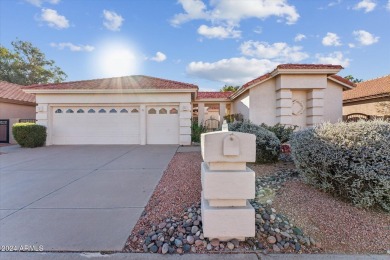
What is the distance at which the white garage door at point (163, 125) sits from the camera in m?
12.9

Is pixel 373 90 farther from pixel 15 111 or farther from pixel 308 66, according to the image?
pixel 15 111

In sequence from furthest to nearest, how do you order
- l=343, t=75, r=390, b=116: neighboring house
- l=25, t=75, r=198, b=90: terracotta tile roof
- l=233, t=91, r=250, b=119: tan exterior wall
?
l=343, t=75, r=390, b=116: neighboring house < l=233, t=91, r=250, b=119: tan exterior wall < l=25, t=75, r=198, b=90: terracotta tile roof

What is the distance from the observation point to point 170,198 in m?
4.39

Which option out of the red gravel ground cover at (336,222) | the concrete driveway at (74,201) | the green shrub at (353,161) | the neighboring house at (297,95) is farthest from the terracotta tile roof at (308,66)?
the red gravel ground cover at (336,222)

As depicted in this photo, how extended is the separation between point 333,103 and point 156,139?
33.7 feet

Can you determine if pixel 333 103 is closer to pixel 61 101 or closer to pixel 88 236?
pixel 88 236

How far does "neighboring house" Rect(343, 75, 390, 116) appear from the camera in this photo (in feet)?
46.3

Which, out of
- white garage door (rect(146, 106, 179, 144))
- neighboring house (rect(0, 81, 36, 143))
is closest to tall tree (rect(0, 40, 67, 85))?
neighboring house (rect(0, 81, 36, 143))

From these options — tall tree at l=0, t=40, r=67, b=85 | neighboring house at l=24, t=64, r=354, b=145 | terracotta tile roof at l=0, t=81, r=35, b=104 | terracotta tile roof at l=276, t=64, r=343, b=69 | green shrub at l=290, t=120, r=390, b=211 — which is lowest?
green shrub at l=290, t=120, r=390, b=211

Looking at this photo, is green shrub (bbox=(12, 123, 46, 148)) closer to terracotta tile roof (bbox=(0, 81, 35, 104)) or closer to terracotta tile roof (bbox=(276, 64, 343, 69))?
terracotta tile roof (bbox=(0, 81, 35, 104))

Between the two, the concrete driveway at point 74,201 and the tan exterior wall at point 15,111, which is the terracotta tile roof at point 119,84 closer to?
the tan exterior wall at point 15,111

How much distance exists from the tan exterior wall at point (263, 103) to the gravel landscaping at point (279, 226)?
26.6 ft

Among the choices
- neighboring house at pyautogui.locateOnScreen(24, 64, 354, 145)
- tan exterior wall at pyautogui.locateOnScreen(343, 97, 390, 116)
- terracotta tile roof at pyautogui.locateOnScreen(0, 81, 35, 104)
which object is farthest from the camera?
terracotta tile roof at pyautogui.locateOnScreen(0, 81, 35, 104)

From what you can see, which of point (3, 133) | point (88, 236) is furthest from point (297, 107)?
point (3, 133)
